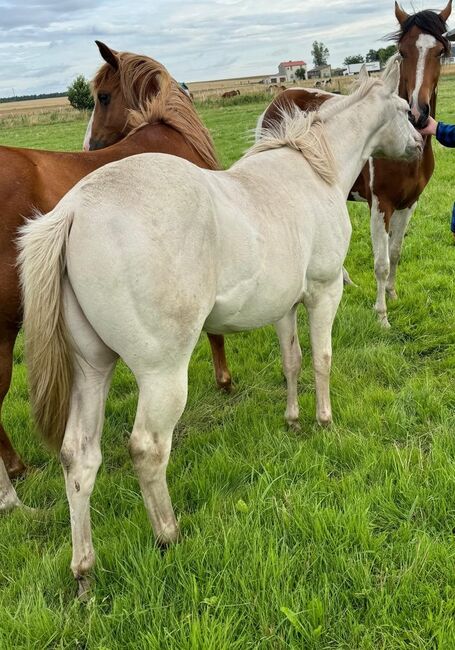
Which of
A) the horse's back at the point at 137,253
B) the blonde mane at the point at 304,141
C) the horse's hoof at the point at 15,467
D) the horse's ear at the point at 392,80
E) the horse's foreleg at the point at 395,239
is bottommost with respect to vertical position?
the horse's hoof at the point at 15,467

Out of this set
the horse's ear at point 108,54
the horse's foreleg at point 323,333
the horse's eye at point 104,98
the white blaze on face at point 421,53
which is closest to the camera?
the horse's foreleg at point 323,333

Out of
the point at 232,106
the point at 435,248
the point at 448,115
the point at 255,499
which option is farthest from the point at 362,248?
the point at 232,106

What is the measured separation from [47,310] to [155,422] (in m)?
0.62

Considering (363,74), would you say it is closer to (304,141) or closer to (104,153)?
(304,141)

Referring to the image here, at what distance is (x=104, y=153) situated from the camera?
3482 mm

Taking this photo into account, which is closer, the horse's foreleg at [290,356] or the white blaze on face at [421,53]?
the horse's foreleg at [290,356]

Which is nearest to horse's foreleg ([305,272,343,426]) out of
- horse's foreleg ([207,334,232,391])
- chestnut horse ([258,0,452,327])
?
horse's foreleg ([207,334,232,391])

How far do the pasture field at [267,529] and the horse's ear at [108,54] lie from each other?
269 centimetres

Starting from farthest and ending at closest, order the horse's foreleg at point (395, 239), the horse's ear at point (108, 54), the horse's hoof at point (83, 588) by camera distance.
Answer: the horse's foreleg at point (395, 239)
the horse's ear at point (108, 54)
the horse's hoof at point (83, 588)

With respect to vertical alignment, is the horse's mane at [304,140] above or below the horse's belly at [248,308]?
above

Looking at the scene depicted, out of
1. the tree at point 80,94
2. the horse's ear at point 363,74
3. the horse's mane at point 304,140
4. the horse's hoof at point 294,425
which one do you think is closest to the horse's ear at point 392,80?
the horse's ear at point 363,74

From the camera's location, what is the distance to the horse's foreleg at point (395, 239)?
547 cm

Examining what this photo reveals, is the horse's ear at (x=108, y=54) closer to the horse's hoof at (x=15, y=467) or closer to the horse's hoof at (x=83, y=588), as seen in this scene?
the horse's hoof at (x=15, y=467)

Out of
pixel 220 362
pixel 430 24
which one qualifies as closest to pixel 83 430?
pixel 220 362
